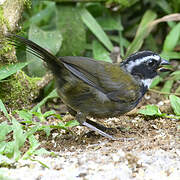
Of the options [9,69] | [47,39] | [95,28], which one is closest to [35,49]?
[9,69]

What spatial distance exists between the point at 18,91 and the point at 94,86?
1018 mm

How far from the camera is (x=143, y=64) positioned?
4074 mm

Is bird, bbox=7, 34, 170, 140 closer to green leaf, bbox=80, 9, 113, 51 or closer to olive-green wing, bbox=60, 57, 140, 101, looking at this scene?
olive-green wing, bbox=60, 57, 140, 101

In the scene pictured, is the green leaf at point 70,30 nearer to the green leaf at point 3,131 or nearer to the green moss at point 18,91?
the green moss at point 18,91

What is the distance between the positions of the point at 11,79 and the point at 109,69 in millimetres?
1115

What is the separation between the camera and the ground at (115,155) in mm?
2643

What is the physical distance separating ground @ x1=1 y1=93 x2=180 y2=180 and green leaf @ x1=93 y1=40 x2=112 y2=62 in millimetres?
1404

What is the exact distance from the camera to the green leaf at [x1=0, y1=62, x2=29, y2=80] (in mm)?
3910

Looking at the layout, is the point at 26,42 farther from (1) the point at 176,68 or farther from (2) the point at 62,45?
(1) the point at 176,68

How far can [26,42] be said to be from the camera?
133 inches

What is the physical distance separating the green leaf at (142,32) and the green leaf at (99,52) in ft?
1.08

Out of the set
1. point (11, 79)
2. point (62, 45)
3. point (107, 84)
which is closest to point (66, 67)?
point (107, 84)

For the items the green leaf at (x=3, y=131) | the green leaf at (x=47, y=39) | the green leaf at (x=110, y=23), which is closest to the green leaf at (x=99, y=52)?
the green leaf at (x=110, y=23)

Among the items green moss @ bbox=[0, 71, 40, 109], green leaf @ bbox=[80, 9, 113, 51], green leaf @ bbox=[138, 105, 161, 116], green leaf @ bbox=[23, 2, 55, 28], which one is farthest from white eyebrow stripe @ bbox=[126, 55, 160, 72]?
green leaf @ bbox=[23, 2, 55, 28]
